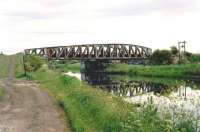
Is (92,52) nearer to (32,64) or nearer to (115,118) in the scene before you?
(32,64)

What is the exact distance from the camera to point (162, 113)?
2552cm

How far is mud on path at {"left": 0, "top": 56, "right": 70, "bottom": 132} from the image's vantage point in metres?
27.8

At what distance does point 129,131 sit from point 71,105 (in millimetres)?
13382

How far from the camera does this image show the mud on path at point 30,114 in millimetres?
27831

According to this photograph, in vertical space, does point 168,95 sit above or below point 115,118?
above

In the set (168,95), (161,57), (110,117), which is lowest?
(161,57)

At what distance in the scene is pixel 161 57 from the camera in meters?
162

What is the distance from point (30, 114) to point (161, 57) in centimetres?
13089

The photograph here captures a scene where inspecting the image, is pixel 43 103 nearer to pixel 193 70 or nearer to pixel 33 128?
pixel 33 128

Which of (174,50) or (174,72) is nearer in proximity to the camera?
(174,72)

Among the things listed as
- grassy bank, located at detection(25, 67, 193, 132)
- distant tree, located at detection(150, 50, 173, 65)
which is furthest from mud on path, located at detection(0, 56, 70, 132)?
distant tree, located at detection(150, 50, 173, 65)

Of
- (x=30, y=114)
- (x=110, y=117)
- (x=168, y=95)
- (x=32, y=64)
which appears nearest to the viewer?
(x=110, y=117)

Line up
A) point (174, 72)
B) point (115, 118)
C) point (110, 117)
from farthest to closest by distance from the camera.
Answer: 1. point (174, 72)
2. point (110, 117)
3. point (115, 118)

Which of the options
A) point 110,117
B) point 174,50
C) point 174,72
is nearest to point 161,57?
point 174,50
